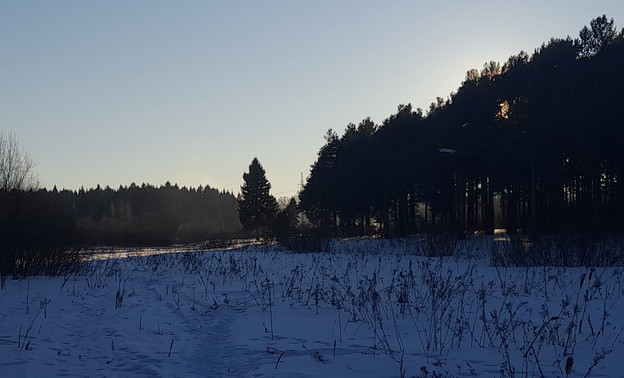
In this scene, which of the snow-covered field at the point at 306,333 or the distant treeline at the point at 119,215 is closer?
the snow-covered field at the point at 306,333

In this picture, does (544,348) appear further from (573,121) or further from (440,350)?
(573,121)

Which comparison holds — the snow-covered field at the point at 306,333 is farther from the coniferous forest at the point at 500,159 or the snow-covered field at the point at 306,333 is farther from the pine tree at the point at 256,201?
the pine tree at the point at 256,201

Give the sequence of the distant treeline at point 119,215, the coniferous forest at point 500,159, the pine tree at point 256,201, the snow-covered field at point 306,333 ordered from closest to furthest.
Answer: the snow-covered field at point 306,333 → the distant treeline at point 119,215 → the coniferous forest at point 500,159 → the pine tree at point 256,201

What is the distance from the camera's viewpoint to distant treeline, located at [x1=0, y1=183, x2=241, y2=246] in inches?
489

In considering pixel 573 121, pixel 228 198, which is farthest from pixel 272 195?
pixel 228 198

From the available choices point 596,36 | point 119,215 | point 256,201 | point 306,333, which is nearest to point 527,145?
point 596,36

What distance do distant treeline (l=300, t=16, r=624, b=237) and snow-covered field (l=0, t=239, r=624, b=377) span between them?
1422 centimetres

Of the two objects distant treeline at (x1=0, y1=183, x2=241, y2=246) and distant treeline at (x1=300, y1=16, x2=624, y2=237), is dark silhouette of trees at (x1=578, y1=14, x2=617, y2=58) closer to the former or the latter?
distant treeline at (x1=300, y1=16, x2=624, y2=237)

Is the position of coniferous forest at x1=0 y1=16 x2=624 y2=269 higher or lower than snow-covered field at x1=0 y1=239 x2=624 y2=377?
higher

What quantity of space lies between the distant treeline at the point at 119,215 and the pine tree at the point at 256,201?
13.5ft

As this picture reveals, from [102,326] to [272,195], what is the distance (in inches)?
2286

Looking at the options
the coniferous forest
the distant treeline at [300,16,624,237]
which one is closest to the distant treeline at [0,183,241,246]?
the coniferous forest

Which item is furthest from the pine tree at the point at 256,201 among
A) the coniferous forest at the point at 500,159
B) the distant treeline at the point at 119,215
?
the coniferous forest at the point at 500,159

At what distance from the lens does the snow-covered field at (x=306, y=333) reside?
4849 mm
